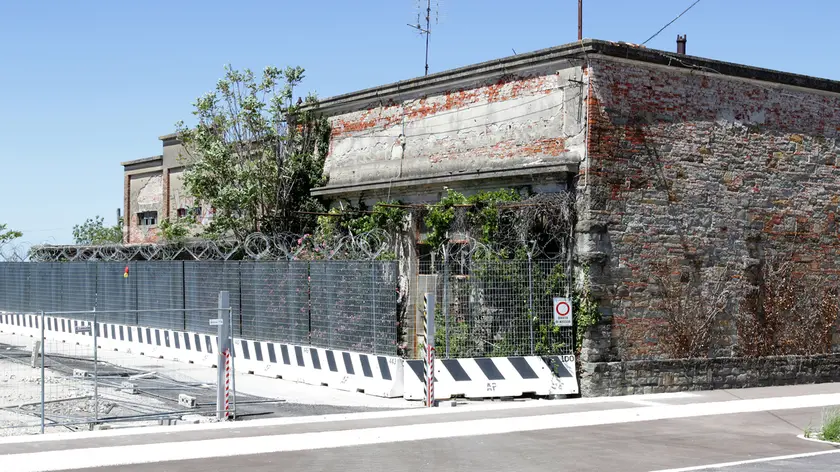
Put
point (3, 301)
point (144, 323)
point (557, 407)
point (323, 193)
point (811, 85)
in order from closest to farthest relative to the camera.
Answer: point (557, 407)
point (811, 85)
point (323, 193)
point (144, 323)
point (3, 301)

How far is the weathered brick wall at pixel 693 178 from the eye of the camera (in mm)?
17922

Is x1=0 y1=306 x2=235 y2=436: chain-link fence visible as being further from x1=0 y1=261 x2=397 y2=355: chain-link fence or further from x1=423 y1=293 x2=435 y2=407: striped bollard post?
x1=423 y1=293 x2=435 y2=407: striped bollard post

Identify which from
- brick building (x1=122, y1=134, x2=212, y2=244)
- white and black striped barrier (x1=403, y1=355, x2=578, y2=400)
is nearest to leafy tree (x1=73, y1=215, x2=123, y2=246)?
brick building (x1=122, y1=134, x2=212, y2=244)

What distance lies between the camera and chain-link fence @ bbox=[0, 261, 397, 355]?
1781cm

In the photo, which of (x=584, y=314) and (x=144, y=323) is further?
(x=144, y=323)

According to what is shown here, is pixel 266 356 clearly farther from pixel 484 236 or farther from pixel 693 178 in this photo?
pixel 693 178

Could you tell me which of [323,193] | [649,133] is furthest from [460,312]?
[323,193]

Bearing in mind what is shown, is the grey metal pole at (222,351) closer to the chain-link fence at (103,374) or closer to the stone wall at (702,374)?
the chain-link fence at (103,374)

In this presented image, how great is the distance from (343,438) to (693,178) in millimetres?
9800

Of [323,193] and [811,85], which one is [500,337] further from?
[811,85]

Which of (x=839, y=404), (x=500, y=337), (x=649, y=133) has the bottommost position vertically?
(x=839, y=404)

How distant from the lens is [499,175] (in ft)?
62.0

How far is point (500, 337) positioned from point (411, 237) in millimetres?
3920

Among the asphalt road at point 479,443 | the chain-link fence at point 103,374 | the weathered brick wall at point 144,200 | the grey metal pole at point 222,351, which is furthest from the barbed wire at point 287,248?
the weathered brick wall at point 144,200
